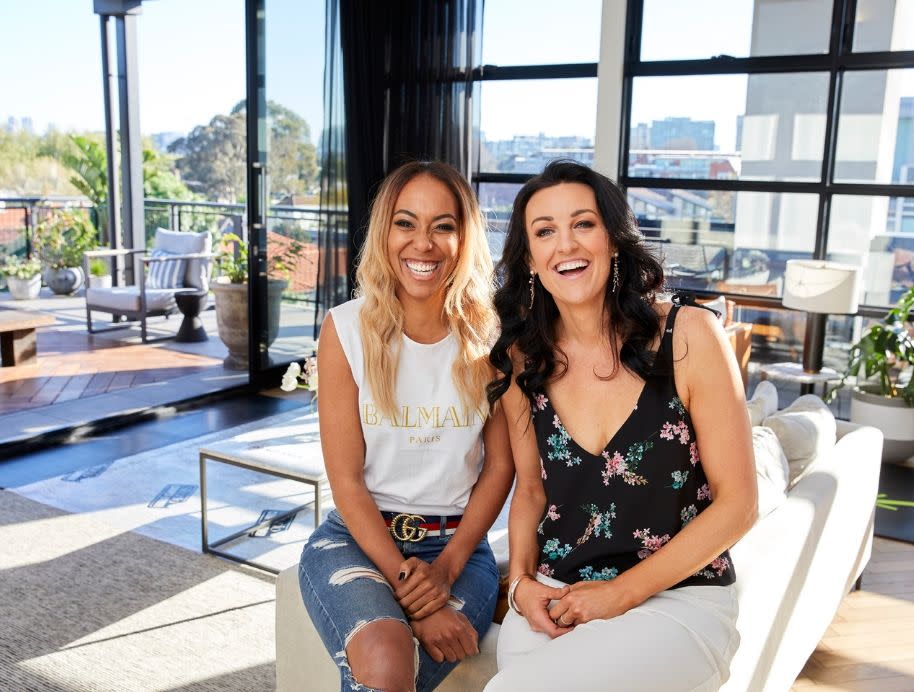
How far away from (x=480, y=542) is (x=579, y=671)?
52 cm

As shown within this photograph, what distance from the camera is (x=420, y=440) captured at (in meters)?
1.69

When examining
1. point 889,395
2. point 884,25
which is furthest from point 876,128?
point 889,395

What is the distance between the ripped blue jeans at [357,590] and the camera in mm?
Answer: 1456

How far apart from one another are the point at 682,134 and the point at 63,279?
6057 mm

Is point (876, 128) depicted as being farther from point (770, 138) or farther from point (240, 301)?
point (240, 301)

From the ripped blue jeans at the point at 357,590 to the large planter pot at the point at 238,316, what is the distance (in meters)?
3.84

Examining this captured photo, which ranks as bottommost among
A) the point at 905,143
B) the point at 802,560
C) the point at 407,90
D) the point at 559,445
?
the point at 802,560

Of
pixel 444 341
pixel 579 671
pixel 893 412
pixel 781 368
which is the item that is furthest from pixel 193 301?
pixel 579 671

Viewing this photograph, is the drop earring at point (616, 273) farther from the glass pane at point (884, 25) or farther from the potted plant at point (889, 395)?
the glass pane at point (884, 25)

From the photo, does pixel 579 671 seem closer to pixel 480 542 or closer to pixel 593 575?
pixel 593 575

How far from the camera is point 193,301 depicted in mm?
6699

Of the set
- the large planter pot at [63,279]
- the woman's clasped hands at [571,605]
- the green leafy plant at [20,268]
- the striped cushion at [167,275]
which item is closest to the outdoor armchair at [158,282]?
the striped cushion at [167,275]

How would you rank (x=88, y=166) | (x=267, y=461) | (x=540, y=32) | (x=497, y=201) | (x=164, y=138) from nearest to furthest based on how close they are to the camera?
(x=267, y=461) < (x=540, y=32) < (x=497, y=201) < (x=88, y=166) < (x=164, y=138)

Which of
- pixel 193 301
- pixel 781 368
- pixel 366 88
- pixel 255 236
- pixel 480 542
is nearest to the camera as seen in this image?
pixel 480 542
